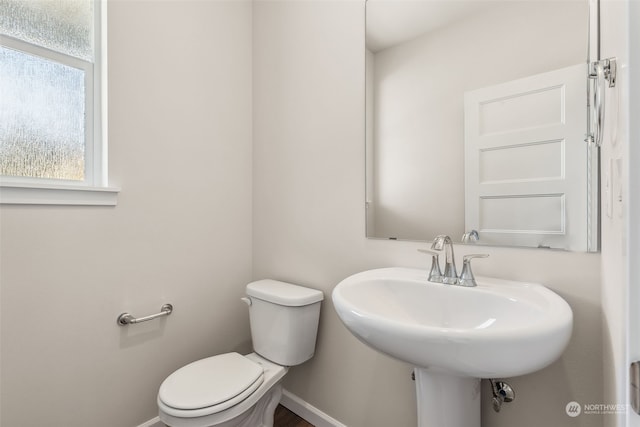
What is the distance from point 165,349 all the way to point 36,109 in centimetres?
114

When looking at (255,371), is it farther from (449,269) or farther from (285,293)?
(449,269)

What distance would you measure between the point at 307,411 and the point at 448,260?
43.4 inches

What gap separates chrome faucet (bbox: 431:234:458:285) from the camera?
0.96 m

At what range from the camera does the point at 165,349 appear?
1437mm

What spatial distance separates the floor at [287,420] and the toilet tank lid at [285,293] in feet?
2.14

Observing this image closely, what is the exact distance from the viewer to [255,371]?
128cm

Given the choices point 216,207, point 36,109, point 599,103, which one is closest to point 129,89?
point 36,109

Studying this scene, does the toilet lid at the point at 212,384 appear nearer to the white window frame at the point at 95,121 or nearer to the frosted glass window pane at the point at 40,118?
the white window frame at the point at 95,121

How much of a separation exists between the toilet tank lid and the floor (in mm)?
653

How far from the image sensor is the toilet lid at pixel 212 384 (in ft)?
3.55

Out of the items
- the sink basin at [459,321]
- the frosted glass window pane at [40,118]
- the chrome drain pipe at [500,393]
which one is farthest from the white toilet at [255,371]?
the frosted glass window pane at [40,118]

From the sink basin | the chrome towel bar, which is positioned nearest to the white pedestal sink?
the sink basin

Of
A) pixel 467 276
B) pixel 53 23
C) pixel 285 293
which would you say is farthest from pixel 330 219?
pixel 53 23

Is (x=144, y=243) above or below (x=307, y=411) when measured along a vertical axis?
above
